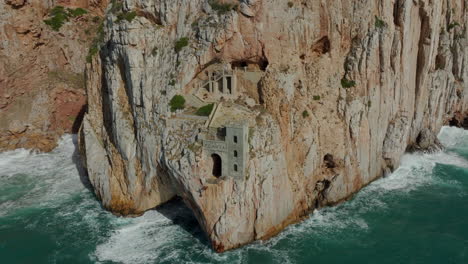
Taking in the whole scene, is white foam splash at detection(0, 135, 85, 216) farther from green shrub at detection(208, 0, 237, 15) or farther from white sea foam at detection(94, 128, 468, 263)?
green shrub at detection(208, 0, 237, 15)

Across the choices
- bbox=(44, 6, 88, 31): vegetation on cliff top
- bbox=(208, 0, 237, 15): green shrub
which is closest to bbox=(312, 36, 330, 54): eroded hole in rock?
bbox=(208, 0, 237, 15): green shrub

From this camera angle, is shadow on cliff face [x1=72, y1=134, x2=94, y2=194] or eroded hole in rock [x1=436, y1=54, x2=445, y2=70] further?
eroded hole in rock [x1=436, y1=54, x2=445, y2=70]

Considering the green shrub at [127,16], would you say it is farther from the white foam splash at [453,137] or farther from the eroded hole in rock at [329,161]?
the white foam splash at [453,137]

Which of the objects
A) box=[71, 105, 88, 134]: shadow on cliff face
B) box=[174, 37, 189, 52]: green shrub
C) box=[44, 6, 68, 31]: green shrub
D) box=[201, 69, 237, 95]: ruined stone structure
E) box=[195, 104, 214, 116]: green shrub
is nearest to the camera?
box=[195, 104, 214, 116]: green shrub

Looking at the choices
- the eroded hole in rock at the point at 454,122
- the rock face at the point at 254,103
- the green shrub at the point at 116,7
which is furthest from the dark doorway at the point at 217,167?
the eroded hole in rock at the point at 454,122

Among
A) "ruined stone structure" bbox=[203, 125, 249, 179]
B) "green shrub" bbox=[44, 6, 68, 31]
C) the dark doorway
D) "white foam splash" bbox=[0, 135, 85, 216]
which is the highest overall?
"green shrub" bbox=[44, 6, 68, 31]

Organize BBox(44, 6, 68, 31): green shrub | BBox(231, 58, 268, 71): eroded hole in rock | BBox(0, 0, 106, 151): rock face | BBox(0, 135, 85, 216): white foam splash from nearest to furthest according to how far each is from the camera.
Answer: BBox(231, 58, 268, 71): eroded hole in rock < BBox(0, 135, 85, 216): white foam splash < BBox(0, 0, 106, 151): rock face < BBox(44, 6, 68, 31): green shrub

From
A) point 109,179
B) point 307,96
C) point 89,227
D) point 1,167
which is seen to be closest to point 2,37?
point 1,167

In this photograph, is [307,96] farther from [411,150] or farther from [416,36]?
[411,150]
